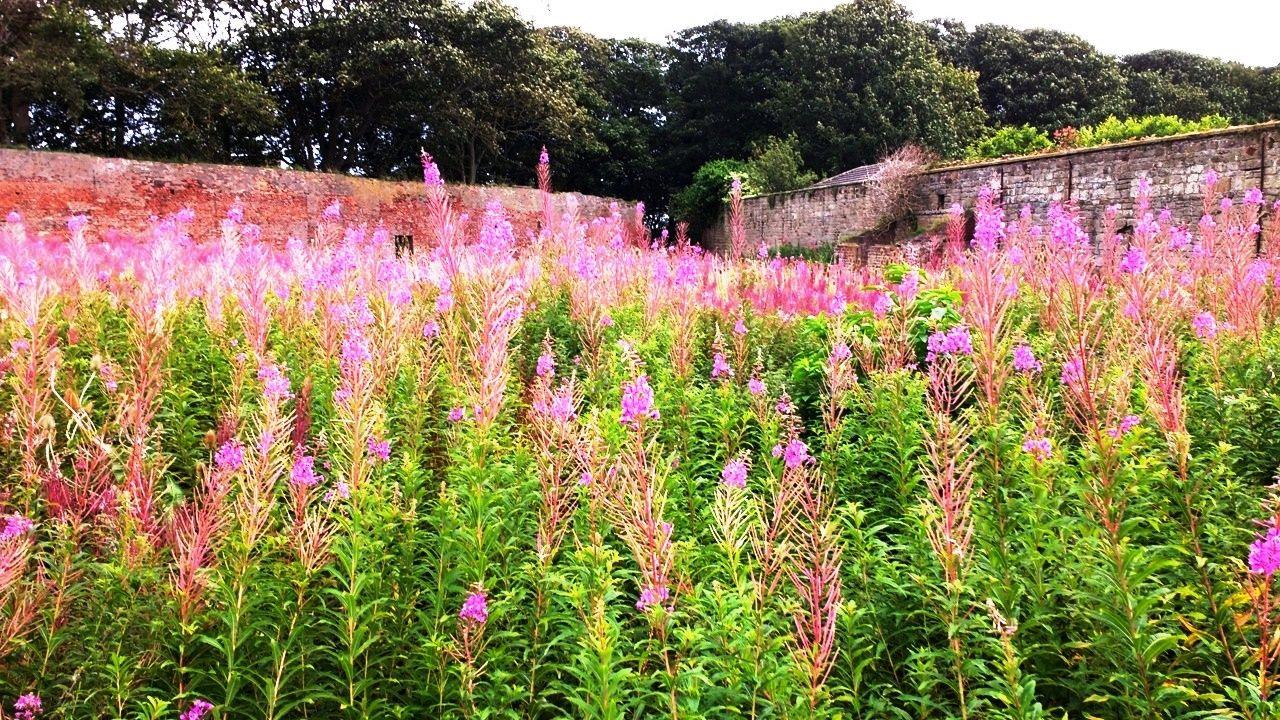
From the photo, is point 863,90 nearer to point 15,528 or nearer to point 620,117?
point 620,117

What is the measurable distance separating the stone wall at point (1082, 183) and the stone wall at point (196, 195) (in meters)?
7.29

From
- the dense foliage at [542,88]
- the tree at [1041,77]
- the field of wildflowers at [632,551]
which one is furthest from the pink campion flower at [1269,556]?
the tree at [1041,77]

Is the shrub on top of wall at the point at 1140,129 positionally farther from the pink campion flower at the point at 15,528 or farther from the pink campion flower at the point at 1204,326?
the pink campion flower at the point at 15,528

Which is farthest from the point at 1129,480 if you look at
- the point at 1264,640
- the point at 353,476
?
the point at 353,476

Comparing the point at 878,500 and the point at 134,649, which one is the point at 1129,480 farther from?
the point at 134,649

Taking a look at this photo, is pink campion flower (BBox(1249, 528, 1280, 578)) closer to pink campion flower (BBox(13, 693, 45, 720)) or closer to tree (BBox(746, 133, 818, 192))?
pink campion flower (BBox(13, 693, 45, 720))

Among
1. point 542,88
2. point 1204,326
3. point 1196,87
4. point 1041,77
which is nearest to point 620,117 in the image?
point 542,88

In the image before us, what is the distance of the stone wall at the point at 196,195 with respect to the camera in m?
14.6

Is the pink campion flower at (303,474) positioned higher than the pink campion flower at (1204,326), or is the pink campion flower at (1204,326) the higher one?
the pink campion flower at (1204,326)

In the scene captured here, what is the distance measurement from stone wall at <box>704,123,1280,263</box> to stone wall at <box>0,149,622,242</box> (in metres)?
7.29

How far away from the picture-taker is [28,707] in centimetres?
Answer: 152

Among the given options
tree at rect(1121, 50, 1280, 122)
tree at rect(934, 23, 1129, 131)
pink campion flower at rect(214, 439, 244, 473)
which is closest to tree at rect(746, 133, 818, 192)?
tree at rect(934, 23, 1129, 131)

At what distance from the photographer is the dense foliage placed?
1967 centimetres

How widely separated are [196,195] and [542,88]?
12.5 m
